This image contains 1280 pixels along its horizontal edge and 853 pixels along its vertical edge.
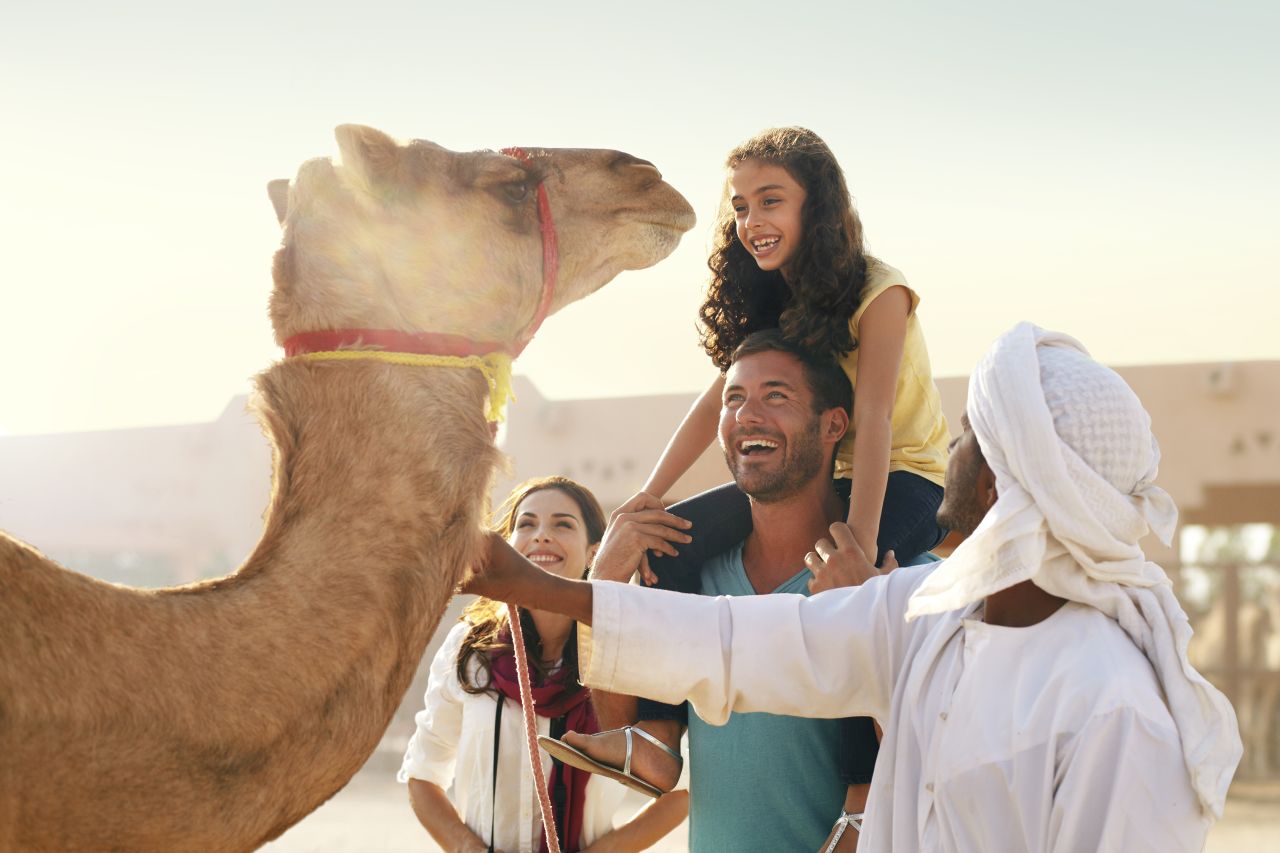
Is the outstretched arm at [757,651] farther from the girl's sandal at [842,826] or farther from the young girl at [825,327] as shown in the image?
the young girl at [825,327]

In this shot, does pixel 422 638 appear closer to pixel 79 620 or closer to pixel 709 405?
pixel 79 620

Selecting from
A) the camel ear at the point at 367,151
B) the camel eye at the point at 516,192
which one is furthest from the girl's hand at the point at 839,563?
the camel ear at the point at 367,151

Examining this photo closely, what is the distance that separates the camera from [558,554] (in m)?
4.55

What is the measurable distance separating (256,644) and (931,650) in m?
1.27

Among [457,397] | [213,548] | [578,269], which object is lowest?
[213,548]


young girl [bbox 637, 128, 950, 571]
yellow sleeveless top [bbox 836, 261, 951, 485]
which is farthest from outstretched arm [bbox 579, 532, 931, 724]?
yellow sleeveless top [bbox 836, 261, 951, 485]

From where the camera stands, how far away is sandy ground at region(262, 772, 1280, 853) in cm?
1334

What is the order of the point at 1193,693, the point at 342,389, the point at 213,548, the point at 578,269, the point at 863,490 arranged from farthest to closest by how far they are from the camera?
the point at 213,548 → the point at 863,490 → the point at 578,269 → the point at 342,389 → the point at 1193,693

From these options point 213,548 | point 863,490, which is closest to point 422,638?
point 863,490

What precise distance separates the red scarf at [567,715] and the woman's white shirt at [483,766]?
3 centimetres

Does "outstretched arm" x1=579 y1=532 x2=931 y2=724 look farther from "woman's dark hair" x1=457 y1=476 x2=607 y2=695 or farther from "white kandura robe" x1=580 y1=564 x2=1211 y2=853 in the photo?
"woman's dark hair" x1=457 y1=476 x2=607 y2=695

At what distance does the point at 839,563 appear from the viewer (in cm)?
342

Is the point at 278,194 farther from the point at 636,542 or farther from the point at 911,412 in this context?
the point at 911,412

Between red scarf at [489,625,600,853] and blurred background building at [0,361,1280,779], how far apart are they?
10464 mm
